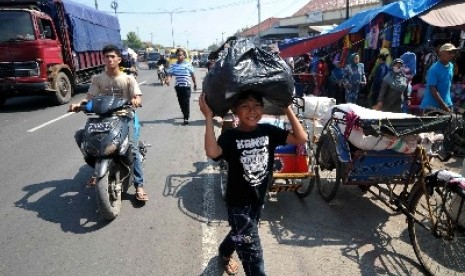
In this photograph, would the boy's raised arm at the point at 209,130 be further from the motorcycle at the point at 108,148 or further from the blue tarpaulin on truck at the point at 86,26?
the blue tarpaulin on truck at the point at 86,26

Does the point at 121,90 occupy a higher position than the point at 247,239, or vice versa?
the point at 121,90

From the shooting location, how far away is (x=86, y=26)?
548 inches

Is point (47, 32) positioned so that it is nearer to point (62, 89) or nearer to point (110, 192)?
→ point (62, 89)

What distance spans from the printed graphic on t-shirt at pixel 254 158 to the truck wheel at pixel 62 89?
10.3m

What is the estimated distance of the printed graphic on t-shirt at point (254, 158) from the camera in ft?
7.59

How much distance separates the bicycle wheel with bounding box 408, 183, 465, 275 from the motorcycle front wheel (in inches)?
115

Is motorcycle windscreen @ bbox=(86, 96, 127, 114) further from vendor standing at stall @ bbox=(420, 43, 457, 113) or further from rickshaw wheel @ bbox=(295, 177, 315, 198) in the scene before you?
vendor standing at stall @ bbox=(420, 43, 457, 113)

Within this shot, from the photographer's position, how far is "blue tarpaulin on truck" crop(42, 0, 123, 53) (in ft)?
40.4

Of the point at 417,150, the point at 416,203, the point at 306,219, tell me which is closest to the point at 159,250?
the point at 306,219

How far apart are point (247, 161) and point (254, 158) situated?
0.05 metres

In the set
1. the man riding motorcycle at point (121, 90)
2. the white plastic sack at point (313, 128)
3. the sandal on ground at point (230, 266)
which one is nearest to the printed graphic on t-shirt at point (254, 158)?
the sandal on ground at point (230, 266)

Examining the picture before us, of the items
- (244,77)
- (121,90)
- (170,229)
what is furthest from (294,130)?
(121,90)

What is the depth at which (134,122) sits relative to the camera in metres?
4.38

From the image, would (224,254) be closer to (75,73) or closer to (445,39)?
(445,39)
